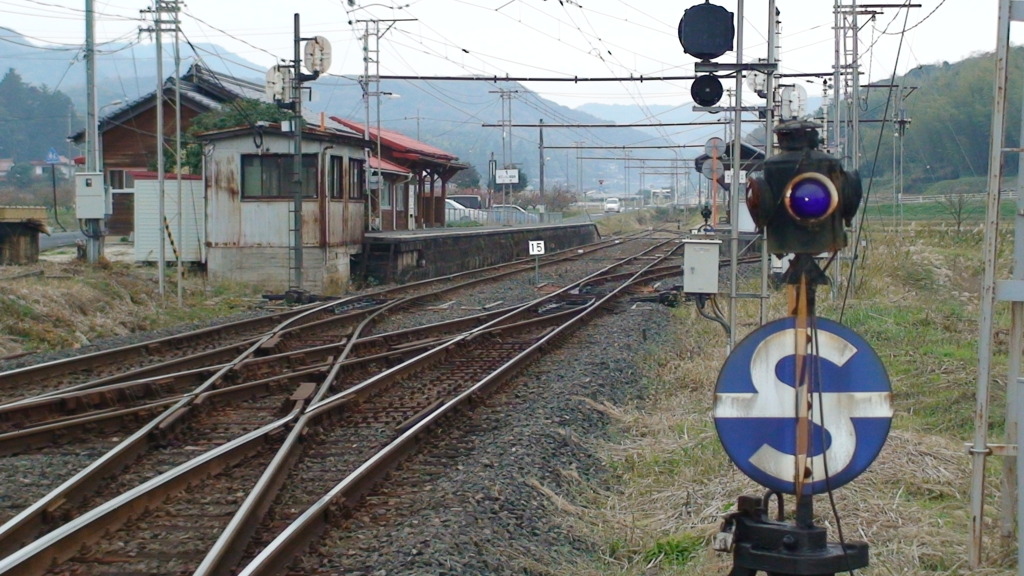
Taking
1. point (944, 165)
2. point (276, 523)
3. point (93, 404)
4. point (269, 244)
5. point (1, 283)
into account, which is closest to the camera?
point (276, 523)

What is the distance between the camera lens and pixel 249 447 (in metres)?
7.16

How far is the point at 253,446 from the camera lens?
722cm

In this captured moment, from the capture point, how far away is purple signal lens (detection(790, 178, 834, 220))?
313cm

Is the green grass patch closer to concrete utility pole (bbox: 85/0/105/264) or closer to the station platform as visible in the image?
concrete utility pole (bbox: 85/0/105/264)

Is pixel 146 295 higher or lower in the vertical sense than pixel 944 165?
lower

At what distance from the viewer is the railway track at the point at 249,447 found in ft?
16.8

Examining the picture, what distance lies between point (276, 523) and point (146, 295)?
12580 mm

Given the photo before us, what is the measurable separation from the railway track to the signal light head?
2757 mm

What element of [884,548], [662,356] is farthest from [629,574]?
[662,356]

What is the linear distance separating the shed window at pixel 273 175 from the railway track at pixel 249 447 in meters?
7.96

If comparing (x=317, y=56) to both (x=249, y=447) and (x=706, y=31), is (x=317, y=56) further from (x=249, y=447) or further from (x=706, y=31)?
(x=706, y=31)

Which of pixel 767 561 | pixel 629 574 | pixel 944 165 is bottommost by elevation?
pixel 629 574

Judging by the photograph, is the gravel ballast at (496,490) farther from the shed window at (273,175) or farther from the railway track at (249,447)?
the shed window at (273,175)

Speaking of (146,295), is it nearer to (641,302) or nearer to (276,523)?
(641,302)
